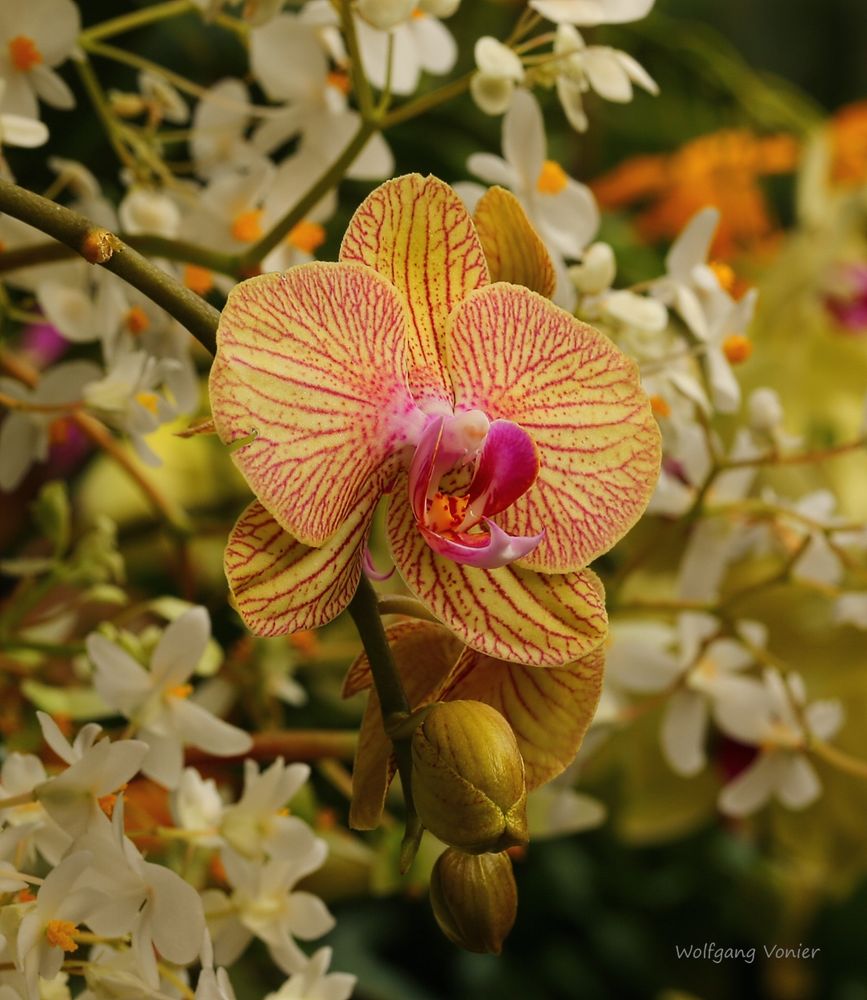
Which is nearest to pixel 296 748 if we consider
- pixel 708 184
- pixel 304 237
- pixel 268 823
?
pixel 268 823

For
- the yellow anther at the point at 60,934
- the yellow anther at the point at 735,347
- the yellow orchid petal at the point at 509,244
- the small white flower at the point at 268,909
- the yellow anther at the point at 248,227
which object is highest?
the yellow orchid petal at the point at 509,244

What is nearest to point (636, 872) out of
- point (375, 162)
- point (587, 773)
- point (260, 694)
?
point (587, 773)

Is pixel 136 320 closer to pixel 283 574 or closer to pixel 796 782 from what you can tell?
pixel 283 574

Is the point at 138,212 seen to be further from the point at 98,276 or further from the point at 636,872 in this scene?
the point at 636,872

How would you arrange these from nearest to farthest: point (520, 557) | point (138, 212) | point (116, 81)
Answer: point (520, 557)
point (138, 212)
point (116, 81)

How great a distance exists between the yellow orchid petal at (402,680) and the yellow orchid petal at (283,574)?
0.09 ft

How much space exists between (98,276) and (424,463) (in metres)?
0.16

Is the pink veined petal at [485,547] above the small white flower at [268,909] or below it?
above

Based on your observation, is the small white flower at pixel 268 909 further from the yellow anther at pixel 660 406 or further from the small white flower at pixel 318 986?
the yellow anther at pixel 660 406

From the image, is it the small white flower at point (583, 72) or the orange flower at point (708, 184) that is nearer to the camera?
the small white flower at point (583, 72)

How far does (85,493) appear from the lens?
0.58 metres

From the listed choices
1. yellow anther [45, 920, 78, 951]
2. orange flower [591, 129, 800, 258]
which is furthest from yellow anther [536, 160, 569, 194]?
orange flower [591, 129, 800, 258]

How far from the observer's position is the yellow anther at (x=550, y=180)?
12.9 inches

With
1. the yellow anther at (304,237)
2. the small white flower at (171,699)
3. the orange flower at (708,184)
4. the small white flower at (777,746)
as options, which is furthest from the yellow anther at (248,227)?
the orange flower at (708,184)
